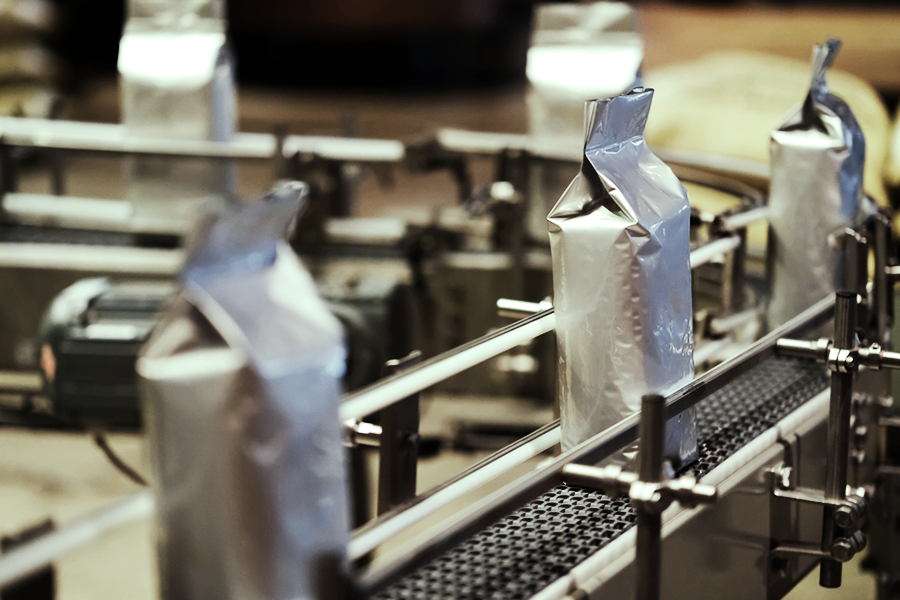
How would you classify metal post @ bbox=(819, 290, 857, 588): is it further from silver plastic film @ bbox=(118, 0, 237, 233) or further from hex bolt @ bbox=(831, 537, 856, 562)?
silver plastic film @ bbox=(118, 0, 237, 233)

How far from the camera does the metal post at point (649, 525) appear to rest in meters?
0.86

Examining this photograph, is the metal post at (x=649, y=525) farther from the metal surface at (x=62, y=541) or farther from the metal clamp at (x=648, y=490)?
the metal surface at (x=62, y=541)

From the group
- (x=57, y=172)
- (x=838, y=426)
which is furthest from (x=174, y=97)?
(x=838, y=426)

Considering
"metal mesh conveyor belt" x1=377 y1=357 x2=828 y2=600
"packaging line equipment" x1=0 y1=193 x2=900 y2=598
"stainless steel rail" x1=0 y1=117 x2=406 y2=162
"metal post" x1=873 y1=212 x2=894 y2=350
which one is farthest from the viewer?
"stainless steel rail" x1=0 y1=117 x2=406 y2=162

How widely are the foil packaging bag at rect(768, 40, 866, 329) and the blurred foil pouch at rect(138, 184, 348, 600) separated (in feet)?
2.93

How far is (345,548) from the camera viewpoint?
756 mm

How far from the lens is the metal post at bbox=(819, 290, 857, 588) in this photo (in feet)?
3.76

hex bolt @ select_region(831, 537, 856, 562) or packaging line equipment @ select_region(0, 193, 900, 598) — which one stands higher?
packaging line equipment @ select_region(0, 193, 900, 598)

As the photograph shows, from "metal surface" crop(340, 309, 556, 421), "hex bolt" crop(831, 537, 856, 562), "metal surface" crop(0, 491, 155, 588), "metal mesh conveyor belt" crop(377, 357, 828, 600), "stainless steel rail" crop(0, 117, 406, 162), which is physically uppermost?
"stainless steel rail" crop(0, 117, 406, 162)

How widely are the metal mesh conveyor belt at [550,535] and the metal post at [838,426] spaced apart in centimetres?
9

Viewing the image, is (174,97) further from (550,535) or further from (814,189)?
(550,535)

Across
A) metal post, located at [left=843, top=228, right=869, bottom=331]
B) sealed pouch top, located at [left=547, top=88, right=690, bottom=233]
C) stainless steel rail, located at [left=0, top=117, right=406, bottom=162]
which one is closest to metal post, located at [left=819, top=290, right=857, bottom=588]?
metal post, located at [left=843, top=228, right=869, bottom=331]

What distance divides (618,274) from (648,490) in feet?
0.70

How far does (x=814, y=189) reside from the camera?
141 centimetres
